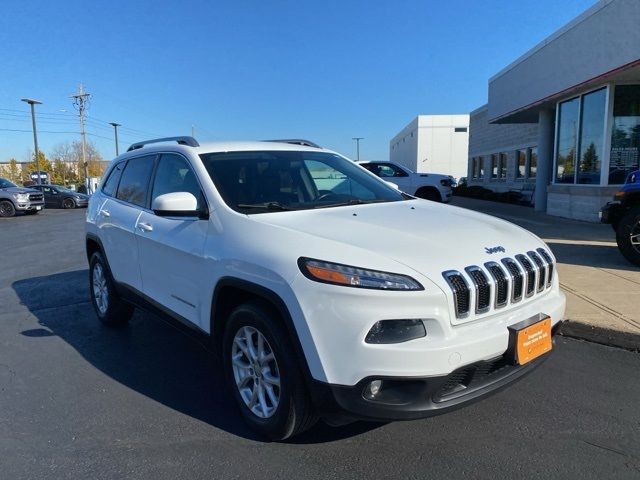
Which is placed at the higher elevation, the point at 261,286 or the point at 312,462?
the point at 261,286

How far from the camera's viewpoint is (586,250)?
27.6 feet

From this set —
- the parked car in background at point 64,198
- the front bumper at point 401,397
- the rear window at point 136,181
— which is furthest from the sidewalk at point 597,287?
the parked car in background at point 64,198

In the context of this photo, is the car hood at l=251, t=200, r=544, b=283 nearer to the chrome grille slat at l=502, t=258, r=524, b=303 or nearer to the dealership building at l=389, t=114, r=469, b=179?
the chrome grille slat at l=502, t=258, r=524, b=303

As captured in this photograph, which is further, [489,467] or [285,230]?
[285,230]

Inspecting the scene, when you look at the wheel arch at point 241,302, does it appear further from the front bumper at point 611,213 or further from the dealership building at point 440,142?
the dealership building at point 440,142

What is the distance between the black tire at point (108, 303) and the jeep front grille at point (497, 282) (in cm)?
346

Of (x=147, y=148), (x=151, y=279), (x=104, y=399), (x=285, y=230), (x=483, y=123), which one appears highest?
(x=483, y=123)

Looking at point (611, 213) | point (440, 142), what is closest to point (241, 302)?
point (611, 213)

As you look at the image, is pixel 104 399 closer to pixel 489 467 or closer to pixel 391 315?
pixel 391 315

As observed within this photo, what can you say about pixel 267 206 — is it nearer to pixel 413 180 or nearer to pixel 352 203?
pixel 352 203

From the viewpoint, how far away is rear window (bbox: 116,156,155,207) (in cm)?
438

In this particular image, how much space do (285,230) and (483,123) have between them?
97.4ft

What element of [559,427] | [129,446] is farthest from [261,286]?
[559,427]

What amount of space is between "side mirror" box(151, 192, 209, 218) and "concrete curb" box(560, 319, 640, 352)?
3.18 meters
